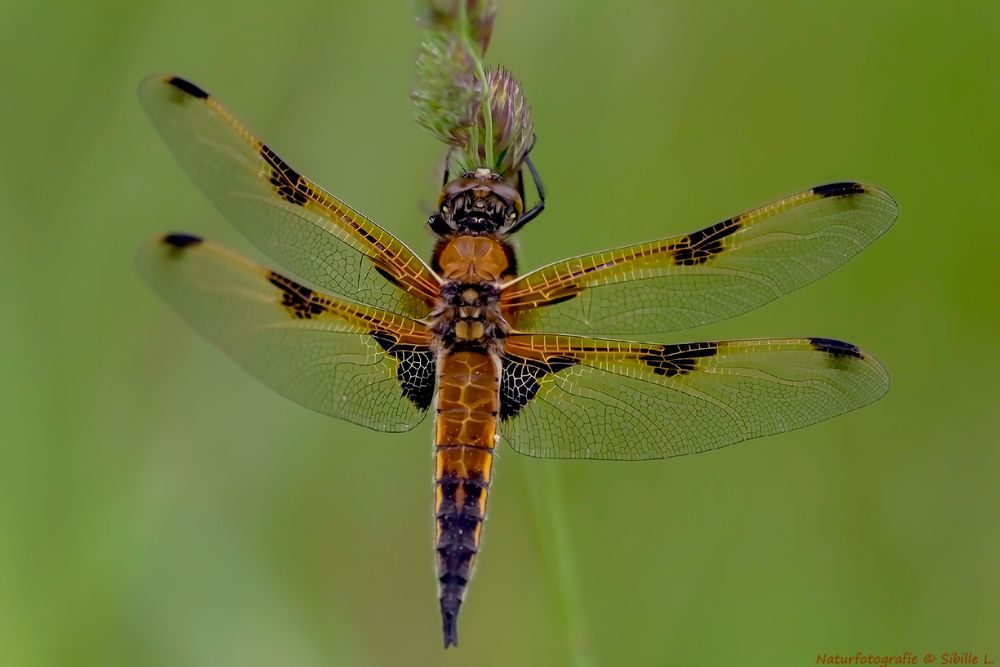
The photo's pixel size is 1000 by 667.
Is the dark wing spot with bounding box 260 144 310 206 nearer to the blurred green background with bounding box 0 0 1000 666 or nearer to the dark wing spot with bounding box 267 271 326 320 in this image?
the dark wing spot with bounding box 267 271 326 320

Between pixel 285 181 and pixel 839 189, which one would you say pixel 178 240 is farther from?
pixel 839 189

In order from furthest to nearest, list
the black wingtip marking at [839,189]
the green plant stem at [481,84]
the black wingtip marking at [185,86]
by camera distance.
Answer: the black wingtip marking at [185,86], the black wingtip marking at [839,189], the green plant stem at [481,84]

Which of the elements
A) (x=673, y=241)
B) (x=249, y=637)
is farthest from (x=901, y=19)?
(x=249, y=637)

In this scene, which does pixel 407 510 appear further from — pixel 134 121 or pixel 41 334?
pixel 134 121

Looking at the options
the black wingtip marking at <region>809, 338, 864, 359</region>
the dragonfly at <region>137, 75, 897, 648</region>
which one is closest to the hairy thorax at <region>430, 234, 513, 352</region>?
the dragonfly at <region>137, 75, 897, 648</region>

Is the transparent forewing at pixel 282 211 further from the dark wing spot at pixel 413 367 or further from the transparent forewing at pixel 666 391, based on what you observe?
the transparent forewing at pixel 666 391

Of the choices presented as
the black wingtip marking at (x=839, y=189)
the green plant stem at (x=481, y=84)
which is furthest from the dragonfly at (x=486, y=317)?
the green plant stem at (x=481, y=84)
